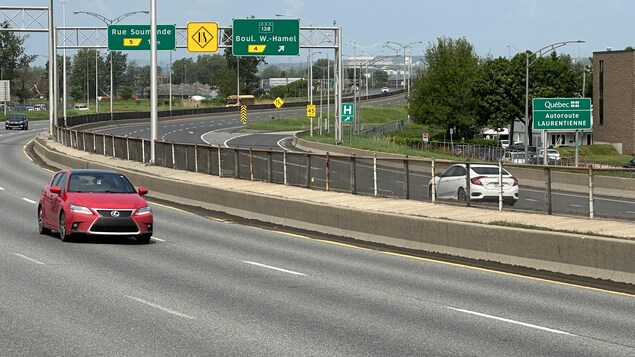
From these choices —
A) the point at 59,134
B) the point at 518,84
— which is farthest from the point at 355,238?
the point at 518,84

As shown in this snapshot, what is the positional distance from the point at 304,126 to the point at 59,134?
216 ft

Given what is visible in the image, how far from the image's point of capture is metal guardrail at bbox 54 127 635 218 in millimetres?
26547

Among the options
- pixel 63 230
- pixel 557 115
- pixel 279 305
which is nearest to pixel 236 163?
pixel 63 230

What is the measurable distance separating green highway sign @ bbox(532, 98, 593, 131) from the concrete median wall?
84.5ft

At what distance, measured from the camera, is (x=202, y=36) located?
215 feet

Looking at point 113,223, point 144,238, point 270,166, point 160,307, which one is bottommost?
point 144,238

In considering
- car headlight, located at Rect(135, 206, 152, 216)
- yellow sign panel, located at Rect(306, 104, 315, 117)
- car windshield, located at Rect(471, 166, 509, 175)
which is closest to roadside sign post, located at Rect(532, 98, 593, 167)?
car windshield, located at Rect(471, 166, 509, 175)

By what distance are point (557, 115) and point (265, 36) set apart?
18154 mm

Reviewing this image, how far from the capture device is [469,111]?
115 m

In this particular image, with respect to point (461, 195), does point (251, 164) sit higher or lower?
higher

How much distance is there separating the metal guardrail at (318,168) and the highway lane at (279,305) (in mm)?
4213

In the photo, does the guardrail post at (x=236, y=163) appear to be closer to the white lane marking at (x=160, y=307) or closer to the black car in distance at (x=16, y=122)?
the white lane marking at (x=160, y=307)

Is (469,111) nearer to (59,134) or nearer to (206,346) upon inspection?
(59,134)

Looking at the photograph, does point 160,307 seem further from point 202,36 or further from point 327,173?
point 202,36
